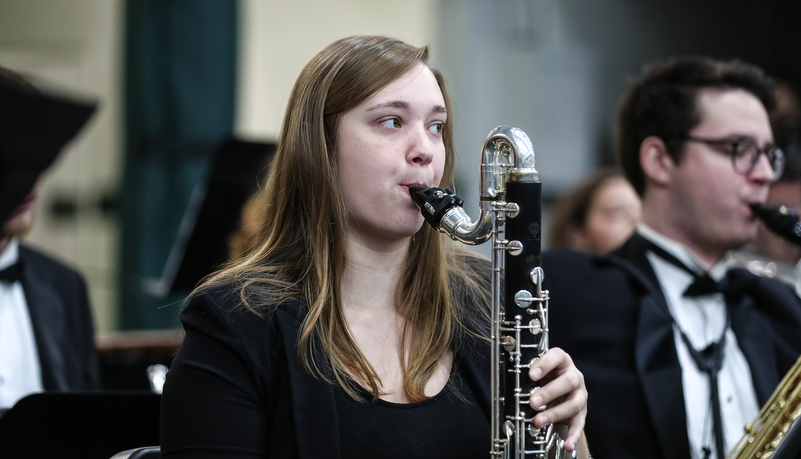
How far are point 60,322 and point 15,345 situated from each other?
6.1 inches

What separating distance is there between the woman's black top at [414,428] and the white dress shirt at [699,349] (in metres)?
0.78

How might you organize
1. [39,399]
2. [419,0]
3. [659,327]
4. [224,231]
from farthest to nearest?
[419,0]
[224,231]
[659,327]
[39,399]

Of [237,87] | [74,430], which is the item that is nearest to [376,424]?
[74,430]

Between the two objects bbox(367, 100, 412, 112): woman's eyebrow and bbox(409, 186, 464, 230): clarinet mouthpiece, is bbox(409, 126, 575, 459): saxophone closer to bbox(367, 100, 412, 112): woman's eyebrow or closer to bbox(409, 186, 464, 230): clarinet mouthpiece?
bbox(409, 186, 464, 230): clarinet mouthpiece

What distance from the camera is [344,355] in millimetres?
1562

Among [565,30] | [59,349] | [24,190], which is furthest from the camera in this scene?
[565,30]

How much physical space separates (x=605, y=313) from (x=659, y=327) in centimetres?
14

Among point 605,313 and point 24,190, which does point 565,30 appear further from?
point 24,190

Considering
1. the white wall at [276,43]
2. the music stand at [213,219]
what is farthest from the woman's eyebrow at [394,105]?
the white wall at [276,43]

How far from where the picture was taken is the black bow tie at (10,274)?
253cm

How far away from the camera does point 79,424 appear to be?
1681mm

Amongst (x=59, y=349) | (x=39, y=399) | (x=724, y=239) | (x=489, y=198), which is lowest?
(x=59, y=349)

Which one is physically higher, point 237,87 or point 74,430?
point 237,87

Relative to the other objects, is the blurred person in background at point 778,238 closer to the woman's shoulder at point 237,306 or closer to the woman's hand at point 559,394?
the woman's hand at point 559,394
